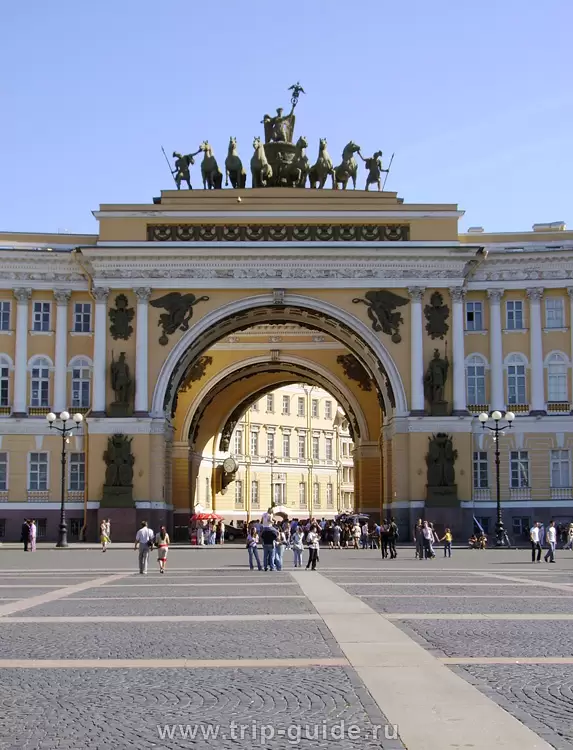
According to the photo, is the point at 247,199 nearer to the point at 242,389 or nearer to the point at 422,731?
the point at 242,389

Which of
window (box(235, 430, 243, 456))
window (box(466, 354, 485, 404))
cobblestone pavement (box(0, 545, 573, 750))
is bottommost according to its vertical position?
cobblestone pavement (box(0, 545, 573, 750))

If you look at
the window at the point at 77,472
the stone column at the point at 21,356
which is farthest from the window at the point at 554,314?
the stone column at the point at 21,356

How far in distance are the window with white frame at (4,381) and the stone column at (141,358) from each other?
663 centimetres

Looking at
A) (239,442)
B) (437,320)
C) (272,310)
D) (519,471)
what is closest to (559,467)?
(519,471)

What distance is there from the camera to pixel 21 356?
2147 inches

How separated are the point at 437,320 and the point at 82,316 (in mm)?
17387

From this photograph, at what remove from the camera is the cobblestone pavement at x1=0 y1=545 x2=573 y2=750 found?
9734mm

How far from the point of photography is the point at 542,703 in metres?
10.6

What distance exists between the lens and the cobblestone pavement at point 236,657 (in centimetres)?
973

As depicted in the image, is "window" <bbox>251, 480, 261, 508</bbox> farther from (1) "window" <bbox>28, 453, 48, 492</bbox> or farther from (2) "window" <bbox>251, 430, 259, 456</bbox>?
(1) "window" <bbox>28, 453, 48, 492</bbox>

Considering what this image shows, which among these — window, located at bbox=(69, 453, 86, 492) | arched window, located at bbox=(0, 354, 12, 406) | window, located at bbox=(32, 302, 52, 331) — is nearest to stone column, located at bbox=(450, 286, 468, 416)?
window, located at bbox=(69, 453, 86, 492)

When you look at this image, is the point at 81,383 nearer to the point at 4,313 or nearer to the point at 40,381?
the point at 40,381

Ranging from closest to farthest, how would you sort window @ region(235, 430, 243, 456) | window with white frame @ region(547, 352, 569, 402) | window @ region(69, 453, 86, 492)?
window @ region(69, 453, 86, 492)
window with white frame @ region(547, 352, 569, 402)
window @ region(235, 430, 243, 456)

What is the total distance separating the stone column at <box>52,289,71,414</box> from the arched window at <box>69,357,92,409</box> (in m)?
0.43
